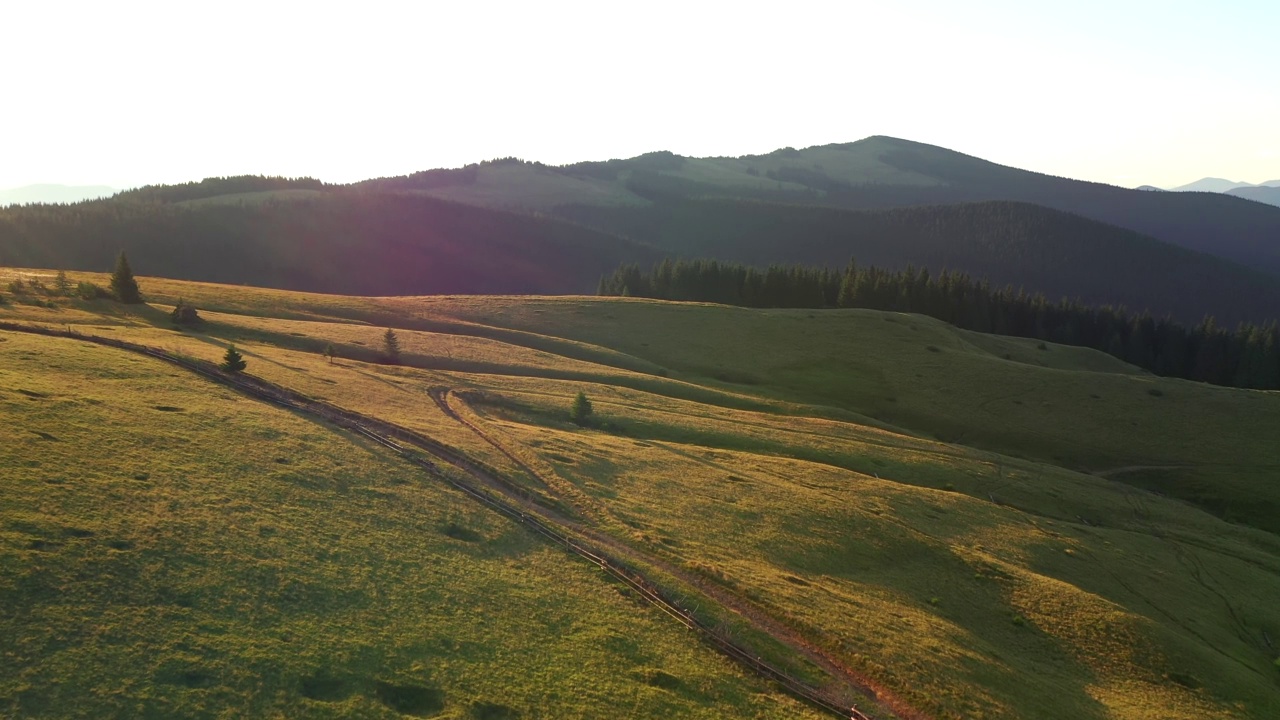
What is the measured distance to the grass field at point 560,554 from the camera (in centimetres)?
2386

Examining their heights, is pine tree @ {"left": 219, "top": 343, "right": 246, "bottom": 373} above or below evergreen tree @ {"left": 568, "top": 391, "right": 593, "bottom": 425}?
above

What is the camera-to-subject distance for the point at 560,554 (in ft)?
115

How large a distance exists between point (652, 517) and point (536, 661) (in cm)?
1654

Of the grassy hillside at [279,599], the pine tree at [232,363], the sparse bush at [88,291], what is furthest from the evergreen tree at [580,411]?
the sparse bush at [88,291]

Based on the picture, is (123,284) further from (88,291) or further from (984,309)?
(984,309)

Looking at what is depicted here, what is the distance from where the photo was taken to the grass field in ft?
78.3

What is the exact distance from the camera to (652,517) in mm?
41469

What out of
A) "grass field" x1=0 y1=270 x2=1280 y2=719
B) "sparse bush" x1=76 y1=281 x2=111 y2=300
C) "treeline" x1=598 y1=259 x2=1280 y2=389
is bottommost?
"grass field" x1=0 y1=270 x2=1280 y2=719

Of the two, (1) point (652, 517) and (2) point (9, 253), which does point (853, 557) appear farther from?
(2) point (9, 253)

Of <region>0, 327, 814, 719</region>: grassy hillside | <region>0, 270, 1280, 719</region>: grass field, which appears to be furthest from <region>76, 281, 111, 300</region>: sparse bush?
<region>0, 327, 814, 719</region>: grassy hillside

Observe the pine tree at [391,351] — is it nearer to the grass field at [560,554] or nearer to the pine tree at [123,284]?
the grass field at [560,554]

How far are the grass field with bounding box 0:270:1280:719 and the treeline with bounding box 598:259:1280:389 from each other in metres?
85.4

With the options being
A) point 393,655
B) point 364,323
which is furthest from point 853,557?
point 364,323

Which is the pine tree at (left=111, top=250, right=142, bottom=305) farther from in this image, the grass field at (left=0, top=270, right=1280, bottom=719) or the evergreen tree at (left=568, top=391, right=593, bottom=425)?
the evergreen tree at (left=568, top=391, right=593, bottom=425)
